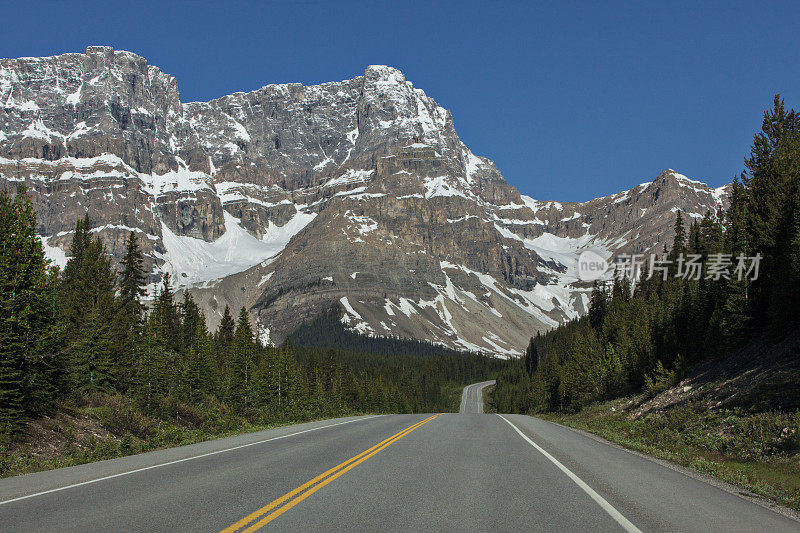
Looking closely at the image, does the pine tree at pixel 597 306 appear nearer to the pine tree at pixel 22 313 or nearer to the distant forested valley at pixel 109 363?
the distant forested valley at pixel 109 363

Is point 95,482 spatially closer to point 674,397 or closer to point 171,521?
point 171,521

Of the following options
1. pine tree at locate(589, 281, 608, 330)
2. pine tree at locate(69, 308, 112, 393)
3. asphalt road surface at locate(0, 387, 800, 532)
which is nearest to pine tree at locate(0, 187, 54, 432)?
asphalt road surface at locate(0, 387, 800, 532)

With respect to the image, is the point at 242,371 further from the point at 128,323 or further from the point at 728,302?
Result: the point at 728,302

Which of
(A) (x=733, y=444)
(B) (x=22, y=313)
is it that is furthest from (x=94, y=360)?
(A) (x=733, y=444)

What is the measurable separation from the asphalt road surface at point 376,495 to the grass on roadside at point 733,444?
1.13 m

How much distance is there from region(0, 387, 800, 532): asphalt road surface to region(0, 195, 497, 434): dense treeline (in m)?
7.97

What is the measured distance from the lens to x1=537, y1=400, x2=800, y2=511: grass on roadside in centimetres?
1236

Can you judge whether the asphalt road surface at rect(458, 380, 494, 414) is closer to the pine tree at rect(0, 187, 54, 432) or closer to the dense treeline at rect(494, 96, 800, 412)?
the dense treeline at rect(494, 96, 800, 412)

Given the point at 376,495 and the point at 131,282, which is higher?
the point at 131,282

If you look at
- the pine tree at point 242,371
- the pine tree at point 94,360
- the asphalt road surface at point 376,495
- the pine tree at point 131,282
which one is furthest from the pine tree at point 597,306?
the asphalt road surface at point 376,495

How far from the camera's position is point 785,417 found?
1669 cm

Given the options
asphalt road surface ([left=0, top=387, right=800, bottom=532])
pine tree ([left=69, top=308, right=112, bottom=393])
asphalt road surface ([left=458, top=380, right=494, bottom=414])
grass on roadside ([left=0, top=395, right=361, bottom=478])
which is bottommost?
asphalt road surface ([left=458, top=380, right=494, bottom=414])

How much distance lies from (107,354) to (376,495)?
103 feet

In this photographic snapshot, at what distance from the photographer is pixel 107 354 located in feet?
117
